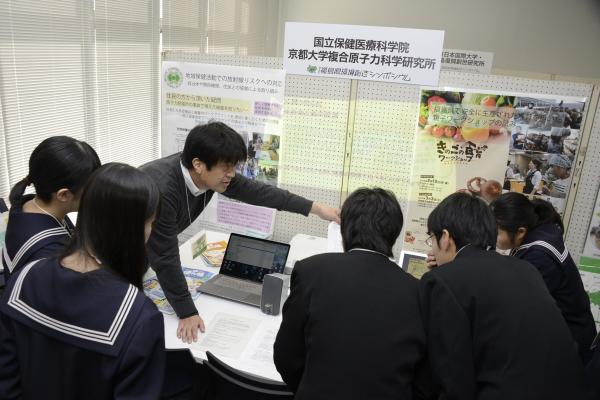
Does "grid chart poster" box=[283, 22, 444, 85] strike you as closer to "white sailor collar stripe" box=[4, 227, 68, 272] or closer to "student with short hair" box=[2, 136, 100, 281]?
"student with short hair" box=[2, 136, 100, 281]

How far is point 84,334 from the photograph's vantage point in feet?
3.08

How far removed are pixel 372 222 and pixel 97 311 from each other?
0.77 metres

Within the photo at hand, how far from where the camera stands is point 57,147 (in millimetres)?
1414

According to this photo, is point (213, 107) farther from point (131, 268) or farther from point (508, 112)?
point (131, 268)

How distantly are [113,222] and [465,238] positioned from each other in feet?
Answer: 3.50

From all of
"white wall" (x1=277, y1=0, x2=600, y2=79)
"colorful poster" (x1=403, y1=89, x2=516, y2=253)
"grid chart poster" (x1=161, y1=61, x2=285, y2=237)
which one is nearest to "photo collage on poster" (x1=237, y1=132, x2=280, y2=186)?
"grid chart poster" (x1=161, y1=61, x2=285, y2=237)

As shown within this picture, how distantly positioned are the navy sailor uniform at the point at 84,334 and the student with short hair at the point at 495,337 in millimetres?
759

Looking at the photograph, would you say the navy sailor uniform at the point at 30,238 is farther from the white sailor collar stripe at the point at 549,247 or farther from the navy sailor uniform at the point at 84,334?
the white sailor collar stripe at the point at 549,247

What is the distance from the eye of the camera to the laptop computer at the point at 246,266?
214cm

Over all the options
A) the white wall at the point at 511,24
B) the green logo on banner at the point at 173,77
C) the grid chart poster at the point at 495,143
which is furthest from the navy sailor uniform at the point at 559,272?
the white wall at the point at 511,24

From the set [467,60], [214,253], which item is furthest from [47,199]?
[467,60]

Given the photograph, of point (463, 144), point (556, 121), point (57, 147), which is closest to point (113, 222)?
point (57, 147)

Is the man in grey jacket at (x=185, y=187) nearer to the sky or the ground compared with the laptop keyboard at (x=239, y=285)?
nearer to the sky

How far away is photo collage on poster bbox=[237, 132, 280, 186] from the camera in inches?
99.3
